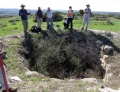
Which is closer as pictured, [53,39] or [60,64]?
[60,64]

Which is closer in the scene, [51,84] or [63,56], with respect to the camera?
[51,84]

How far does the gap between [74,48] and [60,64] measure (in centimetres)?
340

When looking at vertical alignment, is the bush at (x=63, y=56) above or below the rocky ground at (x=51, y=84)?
below

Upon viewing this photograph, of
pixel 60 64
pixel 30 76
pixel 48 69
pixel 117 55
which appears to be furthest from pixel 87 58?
pixel 30 76

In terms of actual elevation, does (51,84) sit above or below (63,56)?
above

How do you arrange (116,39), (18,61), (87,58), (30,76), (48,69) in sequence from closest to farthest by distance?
(30,76), (18,61), (48,69), (87,58), (116,39)

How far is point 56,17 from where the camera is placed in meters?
29.8

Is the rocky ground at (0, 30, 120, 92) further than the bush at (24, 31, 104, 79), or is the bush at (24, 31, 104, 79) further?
the bush at (24, 31, 104, 79)

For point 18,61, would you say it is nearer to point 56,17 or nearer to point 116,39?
point 116,39

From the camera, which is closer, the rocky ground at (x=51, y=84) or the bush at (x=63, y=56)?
the rocky ground at (x=51, y=84)

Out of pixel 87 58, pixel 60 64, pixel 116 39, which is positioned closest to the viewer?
pixel 60 64

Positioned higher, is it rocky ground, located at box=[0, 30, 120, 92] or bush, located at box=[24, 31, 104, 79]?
rocky ground, located at box=[0, 30, 120, 92]

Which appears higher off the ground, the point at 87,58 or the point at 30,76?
the point at 30,76

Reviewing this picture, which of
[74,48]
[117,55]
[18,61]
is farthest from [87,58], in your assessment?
[18,61]
